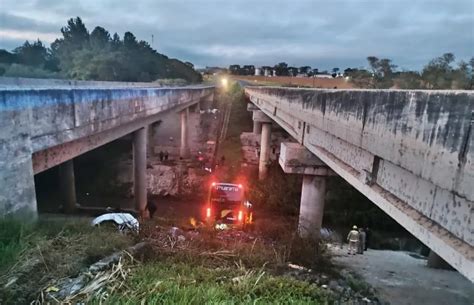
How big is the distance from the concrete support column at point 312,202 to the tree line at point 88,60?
3494cm

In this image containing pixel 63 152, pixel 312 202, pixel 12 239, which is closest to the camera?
pixel 12 239

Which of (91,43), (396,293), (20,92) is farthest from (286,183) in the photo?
(91,43)

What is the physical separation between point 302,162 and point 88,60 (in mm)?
46465

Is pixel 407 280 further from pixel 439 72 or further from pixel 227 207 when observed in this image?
pixel 439 72

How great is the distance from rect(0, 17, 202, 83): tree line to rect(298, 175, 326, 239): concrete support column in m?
34.9

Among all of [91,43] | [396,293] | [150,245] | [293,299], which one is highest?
[91,43]

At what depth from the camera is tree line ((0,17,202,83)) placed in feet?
150

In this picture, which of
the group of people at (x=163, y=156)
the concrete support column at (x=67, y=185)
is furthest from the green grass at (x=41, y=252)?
the group of people at (x=163, y=156)

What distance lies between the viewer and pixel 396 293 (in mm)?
9281

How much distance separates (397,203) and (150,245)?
4.62 metres

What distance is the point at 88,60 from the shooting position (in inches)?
1934

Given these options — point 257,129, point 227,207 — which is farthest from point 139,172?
point 257,129

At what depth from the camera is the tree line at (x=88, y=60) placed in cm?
4572

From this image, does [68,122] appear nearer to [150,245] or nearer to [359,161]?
[150,245]
